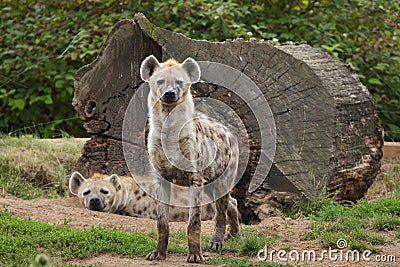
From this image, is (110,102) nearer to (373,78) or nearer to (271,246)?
(271,246)

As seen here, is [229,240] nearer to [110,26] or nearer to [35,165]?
[35,165]

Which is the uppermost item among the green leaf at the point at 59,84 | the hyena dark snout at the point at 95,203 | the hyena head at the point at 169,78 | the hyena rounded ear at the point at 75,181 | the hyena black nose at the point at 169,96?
the hyena head at the point at 169,78

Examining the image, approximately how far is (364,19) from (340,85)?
3.94 metres

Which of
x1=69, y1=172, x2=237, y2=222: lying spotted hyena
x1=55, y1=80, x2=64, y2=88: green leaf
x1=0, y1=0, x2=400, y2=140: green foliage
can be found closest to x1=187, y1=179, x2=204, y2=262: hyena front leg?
x1=69, y1=172, x2=237, y2=222: lying spotted hyena

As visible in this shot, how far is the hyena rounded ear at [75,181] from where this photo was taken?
6449 mm

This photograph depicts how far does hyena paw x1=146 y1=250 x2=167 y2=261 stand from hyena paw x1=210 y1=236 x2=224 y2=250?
51cm

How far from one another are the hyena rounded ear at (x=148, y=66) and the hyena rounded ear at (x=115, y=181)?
1.92 metres

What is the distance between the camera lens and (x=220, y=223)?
4.91 m

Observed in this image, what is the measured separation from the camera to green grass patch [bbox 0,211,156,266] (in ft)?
14.2

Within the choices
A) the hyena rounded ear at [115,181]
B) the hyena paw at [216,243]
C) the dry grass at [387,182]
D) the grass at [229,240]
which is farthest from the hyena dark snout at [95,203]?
the dry grass at [387,182]

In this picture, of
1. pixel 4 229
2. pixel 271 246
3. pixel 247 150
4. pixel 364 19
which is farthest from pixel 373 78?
pixel 4 229

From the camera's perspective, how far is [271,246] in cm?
475

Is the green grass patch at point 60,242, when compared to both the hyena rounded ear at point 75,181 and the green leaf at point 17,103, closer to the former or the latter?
the hyena rounded ear at point 75,181

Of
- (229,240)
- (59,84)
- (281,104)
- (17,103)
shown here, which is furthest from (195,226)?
(17,103)
